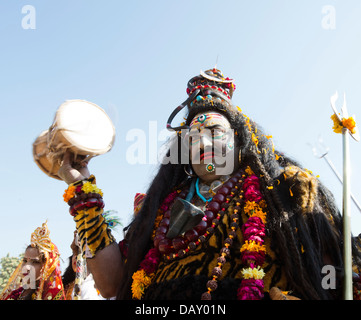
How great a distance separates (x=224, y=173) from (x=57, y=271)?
129 inches

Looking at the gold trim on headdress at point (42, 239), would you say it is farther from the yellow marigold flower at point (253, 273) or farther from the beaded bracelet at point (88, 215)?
the yellow marigold flower at point (253, 273)

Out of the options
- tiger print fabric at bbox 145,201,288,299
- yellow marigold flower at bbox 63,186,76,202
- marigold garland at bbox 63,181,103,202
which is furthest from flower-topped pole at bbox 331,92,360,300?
yellow marigold flower at bbox 63,186,76,202

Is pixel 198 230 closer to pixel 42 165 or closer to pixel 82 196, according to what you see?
pixel 82 196

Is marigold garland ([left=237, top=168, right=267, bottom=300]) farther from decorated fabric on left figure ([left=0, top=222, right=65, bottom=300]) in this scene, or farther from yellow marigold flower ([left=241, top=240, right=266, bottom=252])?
decorated fabric on left figure ([left=0, top=222, right=65, bottom=300])

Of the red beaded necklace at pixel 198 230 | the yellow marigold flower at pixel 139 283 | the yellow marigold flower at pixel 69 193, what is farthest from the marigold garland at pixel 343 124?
→ the yellow marigold flower at pixel 69 193

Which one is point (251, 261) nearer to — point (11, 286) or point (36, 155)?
point (36, 155)

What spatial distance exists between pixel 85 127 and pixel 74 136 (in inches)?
4.6

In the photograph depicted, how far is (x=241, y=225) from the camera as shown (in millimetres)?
2693

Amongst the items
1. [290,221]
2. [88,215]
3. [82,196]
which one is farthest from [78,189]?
[290,221]

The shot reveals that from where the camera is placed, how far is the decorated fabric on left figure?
5129 millimetres

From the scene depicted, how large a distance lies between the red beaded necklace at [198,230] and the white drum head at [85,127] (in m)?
0.75

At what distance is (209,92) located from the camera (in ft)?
11.8

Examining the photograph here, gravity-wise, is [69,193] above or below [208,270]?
above
